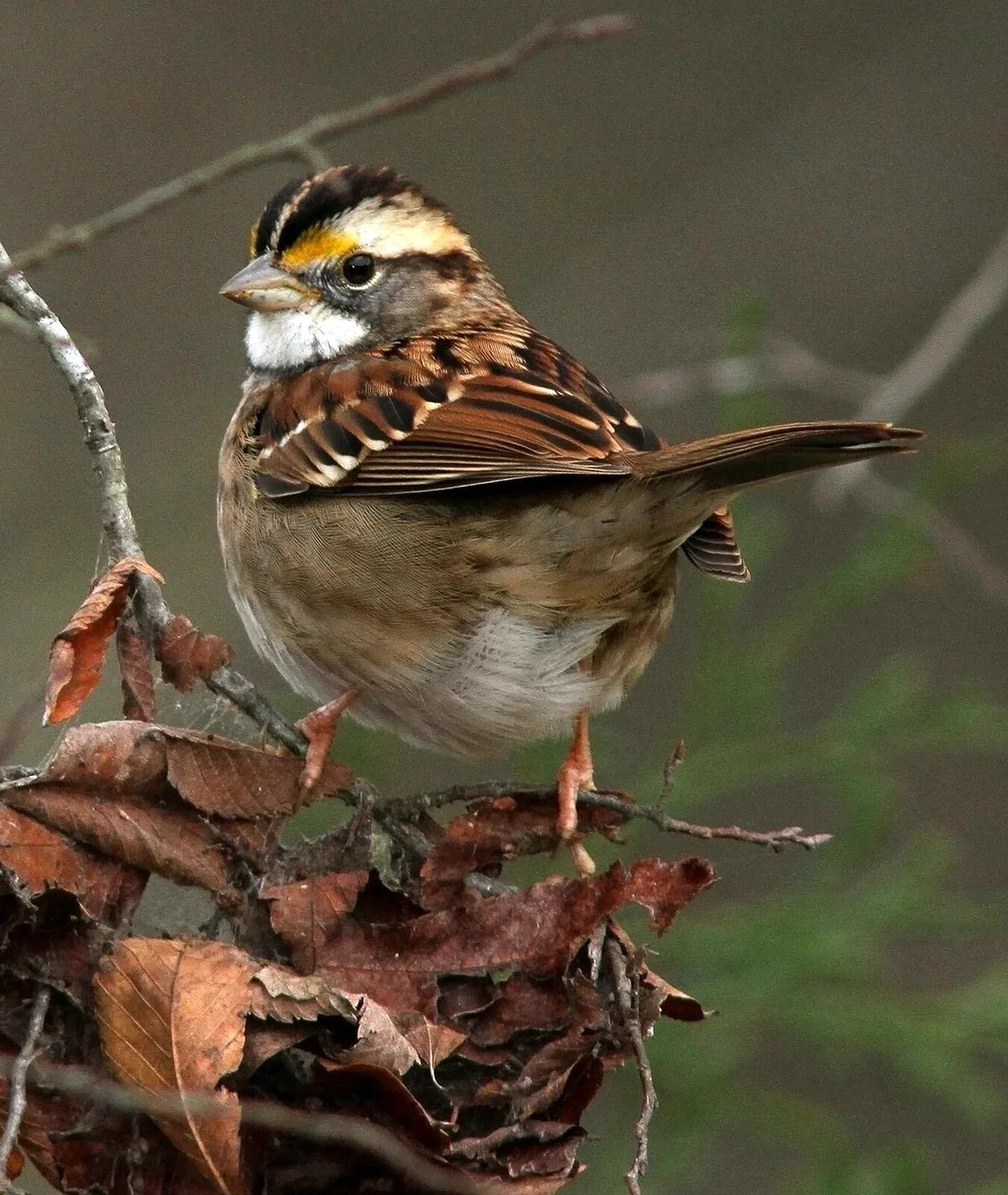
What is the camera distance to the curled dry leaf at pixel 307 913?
8.74 ft

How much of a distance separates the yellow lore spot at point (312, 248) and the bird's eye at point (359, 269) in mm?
48

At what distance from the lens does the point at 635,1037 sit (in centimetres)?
253

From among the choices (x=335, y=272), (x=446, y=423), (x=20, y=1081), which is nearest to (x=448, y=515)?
(x=446, y=423)

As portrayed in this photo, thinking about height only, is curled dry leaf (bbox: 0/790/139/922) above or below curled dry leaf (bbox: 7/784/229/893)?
below

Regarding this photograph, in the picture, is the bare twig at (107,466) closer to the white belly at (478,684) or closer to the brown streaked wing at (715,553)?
the white belly at (478,684)

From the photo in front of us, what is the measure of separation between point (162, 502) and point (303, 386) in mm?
2046

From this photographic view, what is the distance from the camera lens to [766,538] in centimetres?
461

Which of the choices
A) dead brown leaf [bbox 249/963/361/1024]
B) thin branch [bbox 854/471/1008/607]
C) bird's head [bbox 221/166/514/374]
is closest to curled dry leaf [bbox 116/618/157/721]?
dead brown leaf [bbox 249/963/361/1024]

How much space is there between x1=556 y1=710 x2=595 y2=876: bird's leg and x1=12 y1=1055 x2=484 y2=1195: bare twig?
63cm

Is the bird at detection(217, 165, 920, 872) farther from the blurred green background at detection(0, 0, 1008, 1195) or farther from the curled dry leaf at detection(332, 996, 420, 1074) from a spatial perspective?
the curled dry leaf at detection(332, 996, 420, 1074)

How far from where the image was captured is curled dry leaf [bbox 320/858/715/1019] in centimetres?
266

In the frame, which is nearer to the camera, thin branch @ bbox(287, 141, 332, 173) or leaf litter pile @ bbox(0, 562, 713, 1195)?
leaf litter pile @ bbox(0, 562, 713, 1195)

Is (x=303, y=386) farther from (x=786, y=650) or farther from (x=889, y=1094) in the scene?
(x=889, y=1094)

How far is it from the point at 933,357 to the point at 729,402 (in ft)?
1.62
